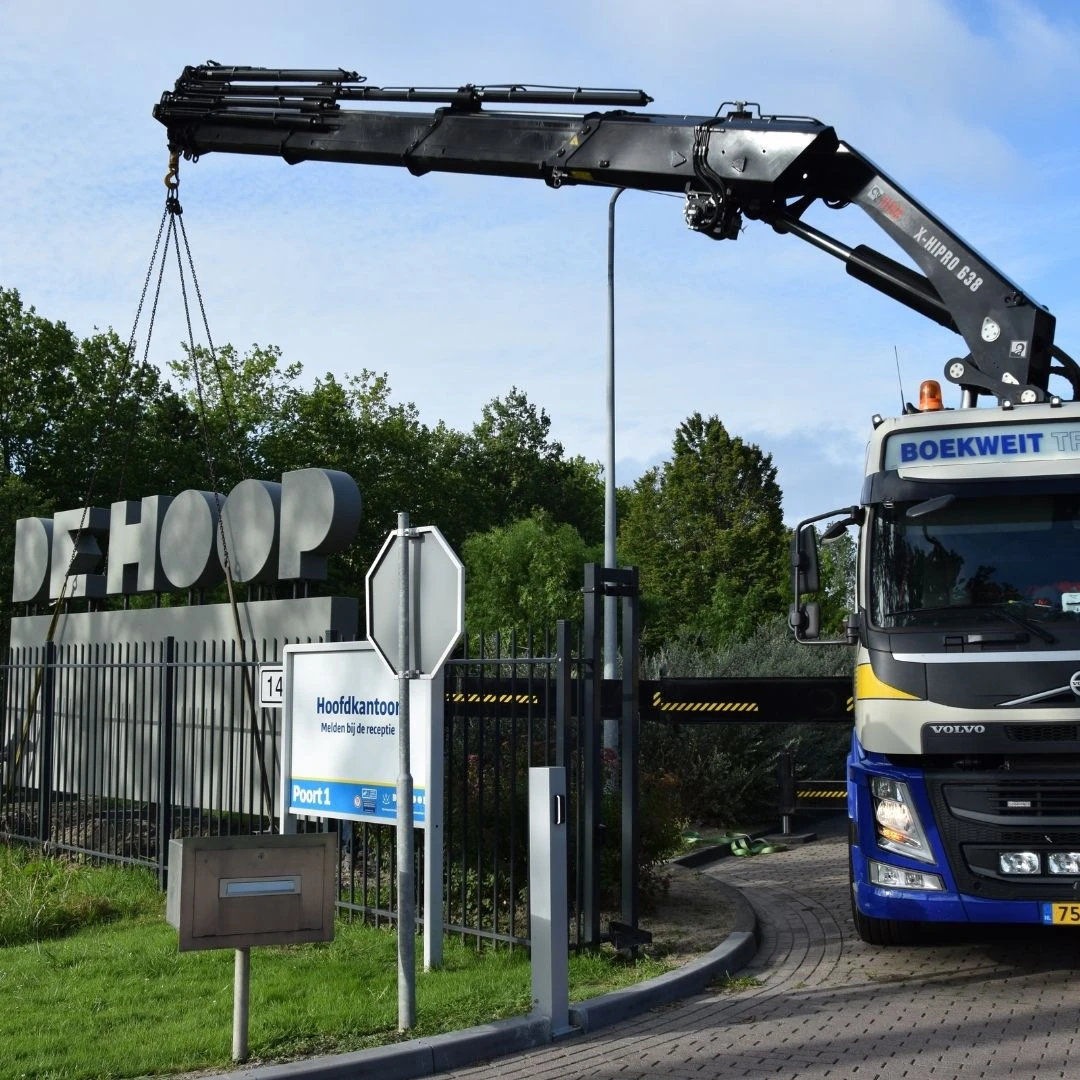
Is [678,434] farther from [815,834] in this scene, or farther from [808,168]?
[808,168]

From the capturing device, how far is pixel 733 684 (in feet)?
38.9

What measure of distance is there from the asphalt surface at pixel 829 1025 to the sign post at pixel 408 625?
1.84 feet

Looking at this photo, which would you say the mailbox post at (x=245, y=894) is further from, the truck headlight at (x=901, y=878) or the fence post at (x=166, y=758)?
the fence post at (x=166, y=758)

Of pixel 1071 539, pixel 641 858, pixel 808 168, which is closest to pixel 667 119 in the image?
pixel 808 168

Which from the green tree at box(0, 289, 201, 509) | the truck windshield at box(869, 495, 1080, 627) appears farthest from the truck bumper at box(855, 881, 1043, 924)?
the green tree at box(0, 289, 201, 509)

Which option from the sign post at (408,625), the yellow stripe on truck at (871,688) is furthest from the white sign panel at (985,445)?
the sign post at (408,625)

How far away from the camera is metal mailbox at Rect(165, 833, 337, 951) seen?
20.0ft

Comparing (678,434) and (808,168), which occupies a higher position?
(678,434)

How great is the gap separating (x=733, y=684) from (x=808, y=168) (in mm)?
4474

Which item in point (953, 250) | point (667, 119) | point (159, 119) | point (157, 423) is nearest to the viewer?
point (953, 250)

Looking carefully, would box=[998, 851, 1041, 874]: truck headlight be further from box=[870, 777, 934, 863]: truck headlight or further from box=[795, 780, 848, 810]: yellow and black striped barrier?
box=[795, 780, 848, 810]: yellow and black striped barrier

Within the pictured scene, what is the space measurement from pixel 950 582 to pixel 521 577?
41622 millimetres

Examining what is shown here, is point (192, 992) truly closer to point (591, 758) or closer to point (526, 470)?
point (591, 758)

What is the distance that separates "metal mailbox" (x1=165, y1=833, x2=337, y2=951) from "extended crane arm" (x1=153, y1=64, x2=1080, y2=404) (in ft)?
18.7
